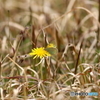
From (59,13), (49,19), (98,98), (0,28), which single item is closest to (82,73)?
(98,98)

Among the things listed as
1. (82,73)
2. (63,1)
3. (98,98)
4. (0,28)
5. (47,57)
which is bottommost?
(98,98)

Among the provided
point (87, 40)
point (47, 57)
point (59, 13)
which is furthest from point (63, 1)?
point (47, 57)

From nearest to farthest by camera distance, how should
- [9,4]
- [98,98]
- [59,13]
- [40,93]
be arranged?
[98,98] < [40,93] < [59,13] < [9,4]

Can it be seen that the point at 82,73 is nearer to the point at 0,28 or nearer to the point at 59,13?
the point at 0,28

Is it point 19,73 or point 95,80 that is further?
point 19,73

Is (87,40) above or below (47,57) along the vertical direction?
above

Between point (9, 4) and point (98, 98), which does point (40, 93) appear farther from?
point (9, 4)

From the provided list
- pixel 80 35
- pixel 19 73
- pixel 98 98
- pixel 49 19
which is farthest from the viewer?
Result: pixel 49 19

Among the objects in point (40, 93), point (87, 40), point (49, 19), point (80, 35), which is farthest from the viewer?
point (49, 19)

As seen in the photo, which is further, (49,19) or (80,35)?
(49,19)
